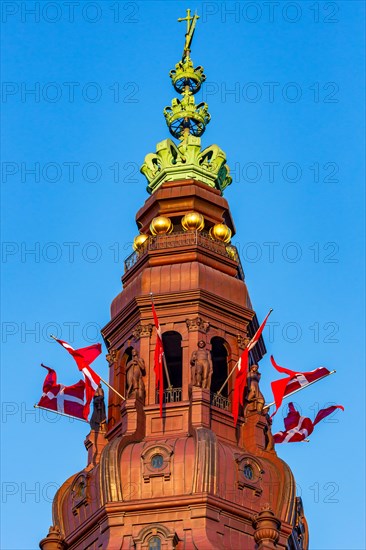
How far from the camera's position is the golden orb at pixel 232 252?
95.0m

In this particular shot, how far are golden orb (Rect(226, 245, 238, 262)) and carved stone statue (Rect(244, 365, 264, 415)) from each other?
20.1ft

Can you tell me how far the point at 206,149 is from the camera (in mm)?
100000

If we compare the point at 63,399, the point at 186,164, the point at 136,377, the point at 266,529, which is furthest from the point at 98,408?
the point at 186,164

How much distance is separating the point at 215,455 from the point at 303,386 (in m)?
7.72

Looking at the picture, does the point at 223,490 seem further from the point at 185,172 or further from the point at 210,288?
the point at 185,172

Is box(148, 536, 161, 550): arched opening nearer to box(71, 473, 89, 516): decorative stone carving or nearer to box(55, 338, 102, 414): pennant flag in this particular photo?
box(71, 473, 89, 516): decorative stone carving

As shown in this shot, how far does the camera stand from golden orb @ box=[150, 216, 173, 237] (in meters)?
95.4

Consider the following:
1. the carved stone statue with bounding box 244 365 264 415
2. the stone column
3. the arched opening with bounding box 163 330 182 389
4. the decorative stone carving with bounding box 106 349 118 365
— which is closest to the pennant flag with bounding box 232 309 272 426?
the carved stone statue with bounding box 244 365 264 415

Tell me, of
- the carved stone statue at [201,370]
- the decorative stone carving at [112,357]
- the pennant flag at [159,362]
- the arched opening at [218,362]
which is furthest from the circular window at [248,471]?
the decorative stone carving at [112,357]

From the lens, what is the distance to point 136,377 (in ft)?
290

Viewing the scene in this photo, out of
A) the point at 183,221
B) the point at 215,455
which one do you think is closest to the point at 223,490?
the point at 215,455

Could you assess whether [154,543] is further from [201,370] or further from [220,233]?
[220,233]

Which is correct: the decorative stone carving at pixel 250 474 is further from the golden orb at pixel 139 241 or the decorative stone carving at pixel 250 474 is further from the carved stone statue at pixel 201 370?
the golden orb at pixel 139 241

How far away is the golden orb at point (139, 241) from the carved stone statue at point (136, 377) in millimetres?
7935
